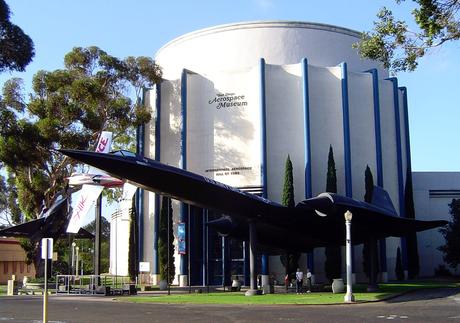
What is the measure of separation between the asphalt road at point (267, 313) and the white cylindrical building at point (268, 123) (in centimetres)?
1745

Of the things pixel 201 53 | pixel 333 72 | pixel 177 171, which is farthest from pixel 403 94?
pixel 177 171

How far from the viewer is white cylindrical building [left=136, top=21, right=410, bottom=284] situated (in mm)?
43312

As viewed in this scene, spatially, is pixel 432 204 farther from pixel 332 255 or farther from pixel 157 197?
pixel 157 197

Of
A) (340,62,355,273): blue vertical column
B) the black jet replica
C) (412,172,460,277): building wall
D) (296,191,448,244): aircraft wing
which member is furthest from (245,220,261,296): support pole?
(412,172,460,277): building wall

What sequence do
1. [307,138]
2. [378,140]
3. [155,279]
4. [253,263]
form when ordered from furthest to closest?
[378,140], [155,279], [307,138], [253,263]

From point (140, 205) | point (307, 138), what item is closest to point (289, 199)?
point (307, 138)

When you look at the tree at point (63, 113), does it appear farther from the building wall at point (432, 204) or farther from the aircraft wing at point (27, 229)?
the building wall at point (432, 204)

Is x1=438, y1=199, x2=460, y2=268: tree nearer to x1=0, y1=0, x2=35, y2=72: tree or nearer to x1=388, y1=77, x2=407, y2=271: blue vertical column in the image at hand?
x1=388, y1=77, x2=407, y2=271: blue vertical column

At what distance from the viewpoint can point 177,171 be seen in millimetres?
27578

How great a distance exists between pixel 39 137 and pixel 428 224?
2751 centimetres

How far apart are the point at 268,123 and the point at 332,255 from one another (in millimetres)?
10918

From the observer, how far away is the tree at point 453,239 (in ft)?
155

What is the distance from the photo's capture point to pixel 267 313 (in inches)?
838

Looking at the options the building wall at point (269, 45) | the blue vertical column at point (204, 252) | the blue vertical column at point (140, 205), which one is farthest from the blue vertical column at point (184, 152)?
the blue vertical column at point (140, 205)
